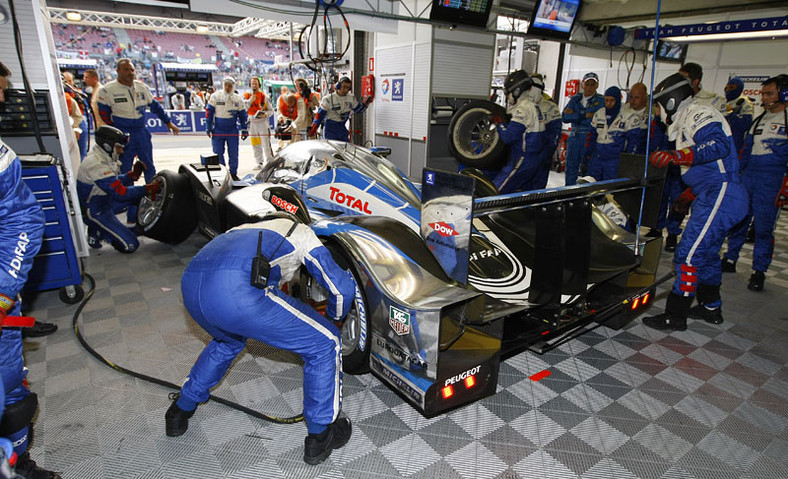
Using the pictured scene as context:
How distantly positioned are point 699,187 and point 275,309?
3.44 metres

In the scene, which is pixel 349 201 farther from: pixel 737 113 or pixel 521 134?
pixel 737 113

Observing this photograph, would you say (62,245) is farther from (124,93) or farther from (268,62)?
(268,62)

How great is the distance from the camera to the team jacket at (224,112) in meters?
8.90

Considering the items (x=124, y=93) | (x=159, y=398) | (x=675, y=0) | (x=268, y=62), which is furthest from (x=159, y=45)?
(x=159, y=398)

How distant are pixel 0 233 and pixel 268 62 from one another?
46.3 m

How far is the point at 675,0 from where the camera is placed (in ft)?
26.9

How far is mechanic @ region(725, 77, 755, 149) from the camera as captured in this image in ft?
21.8

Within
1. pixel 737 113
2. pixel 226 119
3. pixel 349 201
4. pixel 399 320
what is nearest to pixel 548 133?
pixel 737 113

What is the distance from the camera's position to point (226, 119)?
29.4 feet

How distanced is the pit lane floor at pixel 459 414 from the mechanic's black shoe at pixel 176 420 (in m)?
0.05

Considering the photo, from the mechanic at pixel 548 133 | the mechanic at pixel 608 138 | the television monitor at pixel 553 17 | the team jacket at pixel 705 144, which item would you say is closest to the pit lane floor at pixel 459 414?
the team jacket at pixel 705 144

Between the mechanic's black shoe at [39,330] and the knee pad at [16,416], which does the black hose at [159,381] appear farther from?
the knee pad at [16,416]

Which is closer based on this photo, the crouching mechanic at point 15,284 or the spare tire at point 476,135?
the crouching mechanic at point 15,284

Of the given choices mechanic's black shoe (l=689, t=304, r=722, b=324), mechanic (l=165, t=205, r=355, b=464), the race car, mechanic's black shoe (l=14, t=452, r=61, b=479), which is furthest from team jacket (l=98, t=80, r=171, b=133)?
mechanic's black shoe (l=689, t=304, r=722, b=324)
